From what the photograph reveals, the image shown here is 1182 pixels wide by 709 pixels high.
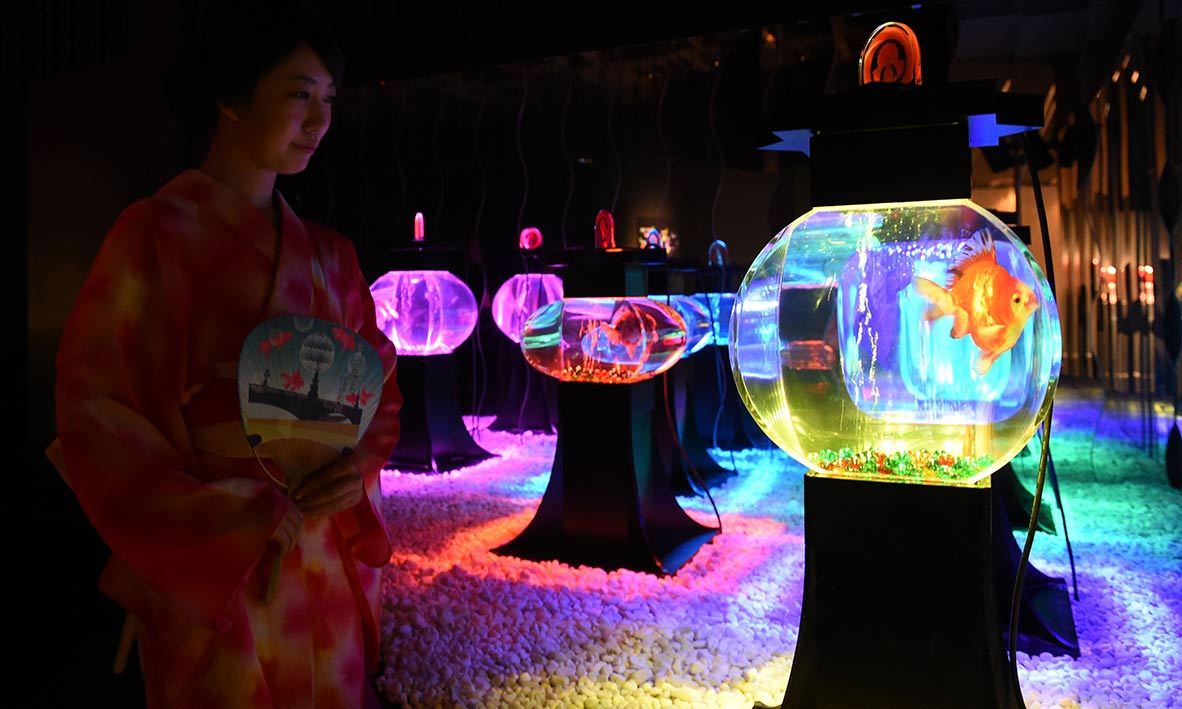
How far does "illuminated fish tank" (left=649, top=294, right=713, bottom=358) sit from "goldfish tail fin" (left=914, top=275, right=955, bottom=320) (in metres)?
2.47

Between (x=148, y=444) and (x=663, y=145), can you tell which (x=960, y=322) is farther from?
(x=663, y=145)

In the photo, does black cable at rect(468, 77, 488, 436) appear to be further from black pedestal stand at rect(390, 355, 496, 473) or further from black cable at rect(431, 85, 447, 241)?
black pedestal stand at rect(390, 355, 496, 473)

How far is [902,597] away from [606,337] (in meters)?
1.55

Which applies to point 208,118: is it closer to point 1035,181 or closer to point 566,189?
point 1035,181

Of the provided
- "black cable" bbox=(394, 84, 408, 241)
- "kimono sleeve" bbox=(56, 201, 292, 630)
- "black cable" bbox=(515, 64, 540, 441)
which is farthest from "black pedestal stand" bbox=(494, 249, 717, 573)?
"black cable" bbox=(394, 84, 408, 241)

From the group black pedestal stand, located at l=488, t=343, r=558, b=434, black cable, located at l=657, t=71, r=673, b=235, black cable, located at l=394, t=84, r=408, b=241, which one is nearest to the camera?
black cable, located at l=657, t=71, r=673, b=235

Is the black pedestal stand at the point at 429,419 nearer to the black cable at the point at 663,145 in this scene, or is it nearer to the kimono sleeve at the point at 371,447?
the black cable at the point at 663,145

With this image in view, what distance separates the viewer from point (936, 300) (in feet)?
3.79

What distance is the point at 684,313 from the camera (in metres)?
3.76

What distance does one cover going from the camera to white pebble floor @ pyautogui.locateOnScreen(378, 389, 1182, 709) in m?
1.84

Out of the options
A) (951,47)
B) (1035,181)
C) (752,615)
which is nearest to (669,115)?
(951,47)

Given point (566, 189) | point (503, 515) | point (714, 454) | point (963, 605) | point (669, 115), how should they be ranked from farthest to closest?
point (566, 189) < point (669, 115) < point (714, 454) < point (503, 515) < point (963, 605)

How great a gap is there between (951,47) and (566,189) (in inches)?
103

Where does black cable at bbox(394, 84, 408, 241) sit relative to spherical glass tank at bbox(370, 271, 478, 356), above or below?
above
